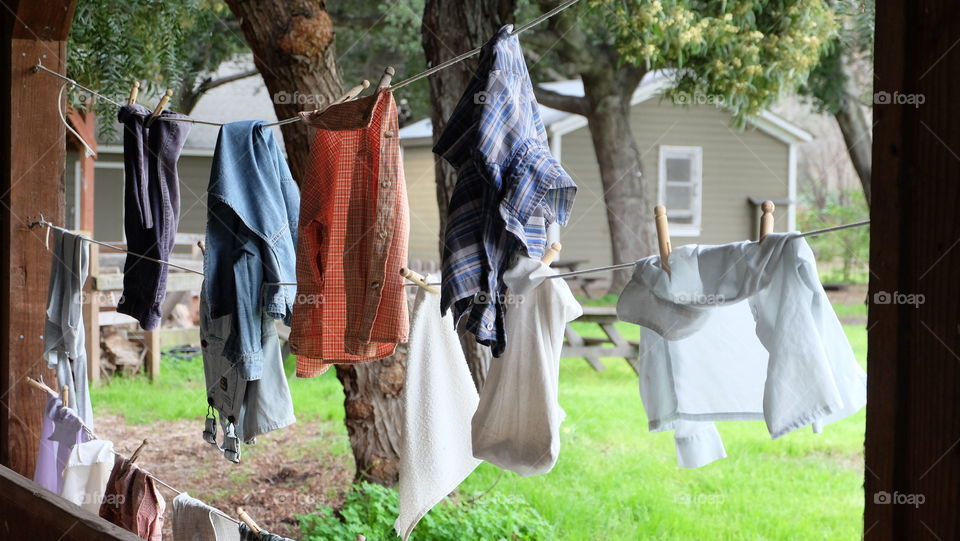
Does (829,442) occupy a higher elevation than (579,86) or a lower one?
lower

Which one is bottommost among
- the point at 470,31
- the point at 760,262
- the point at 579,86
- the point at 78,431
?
the point at 78,431

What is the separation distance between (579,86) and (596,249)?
302 cm

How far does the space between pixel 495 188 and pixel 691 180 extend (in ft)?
45.4

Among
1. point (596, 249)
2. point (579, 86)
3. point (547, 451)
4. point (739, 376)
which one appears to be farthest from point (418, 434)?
point (579, 86)

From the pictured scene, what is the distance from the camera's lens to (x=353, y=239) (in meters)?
2.28

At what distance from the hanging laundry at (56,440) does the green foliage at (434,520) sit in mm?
1267

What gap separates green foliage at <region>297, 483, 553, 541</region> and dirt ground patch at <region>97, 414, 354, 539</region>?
0.39 meters

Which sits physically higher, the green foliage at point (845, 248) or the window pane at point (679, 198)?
the window pane at point (679, 198)

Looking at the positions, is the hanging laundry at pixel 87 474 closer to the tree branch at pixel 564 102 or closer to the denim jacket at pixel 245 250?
the denim jacket at pixel 245 250

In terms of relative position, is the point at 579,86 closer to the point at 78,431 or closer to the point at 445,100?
the point at 445,100

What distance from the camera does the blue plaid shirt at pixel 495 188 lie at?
1840 millimetres

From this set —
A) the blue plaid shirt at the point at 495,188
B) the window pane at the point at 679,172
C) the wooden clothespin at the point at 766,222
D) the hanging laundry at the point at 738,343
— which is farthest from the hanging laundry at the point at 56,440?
the window pane at the point at 679,172

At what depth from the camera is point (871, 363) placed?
1146mm

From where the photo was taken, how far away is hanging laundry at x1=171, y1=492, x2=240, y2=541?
2451mm
